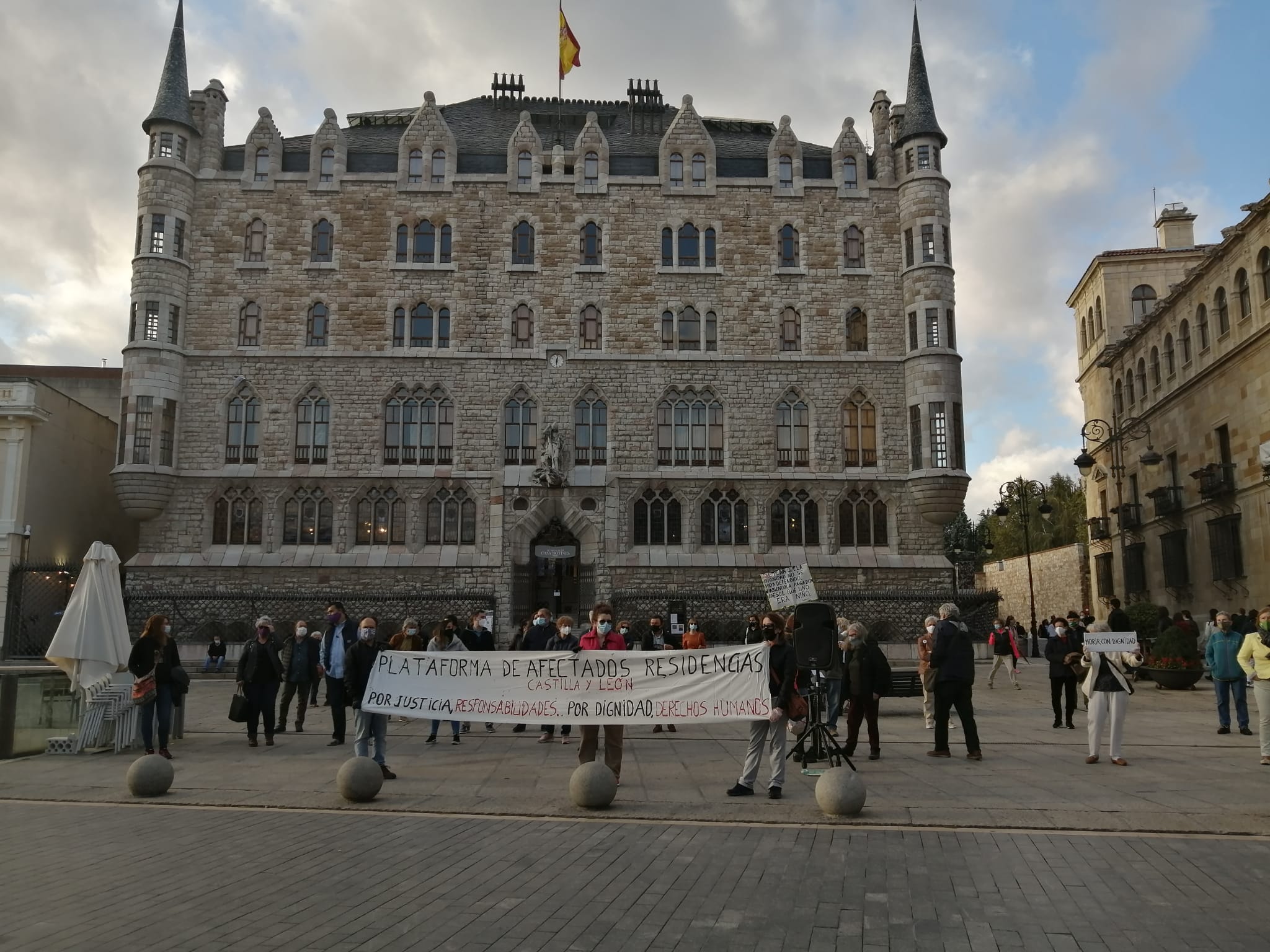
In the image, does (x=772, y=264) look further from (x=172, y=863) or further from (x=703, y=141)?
(x=172, y=863)

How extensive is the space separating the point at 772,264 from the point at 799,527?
985 cm

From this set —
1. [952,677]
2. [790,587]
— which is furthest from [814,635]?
[790,587]

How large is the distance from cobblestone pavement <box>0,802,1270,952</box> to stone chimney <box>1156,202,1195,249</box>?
41.7 meters

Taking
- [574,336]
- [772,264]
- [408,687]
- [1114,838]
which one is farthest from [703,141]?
[1114,838]

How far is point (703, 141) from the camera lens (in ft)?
124

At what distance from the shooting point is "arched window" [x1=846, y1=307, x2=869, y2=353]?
3697 centimetres

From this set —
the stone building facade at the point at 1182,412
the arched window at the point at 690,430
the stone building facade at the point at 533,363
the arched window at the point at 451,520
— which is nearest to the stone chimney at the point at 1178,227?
the stone building facade at the point at 1182,412

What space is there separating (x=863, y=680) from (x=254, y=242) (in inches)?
1248

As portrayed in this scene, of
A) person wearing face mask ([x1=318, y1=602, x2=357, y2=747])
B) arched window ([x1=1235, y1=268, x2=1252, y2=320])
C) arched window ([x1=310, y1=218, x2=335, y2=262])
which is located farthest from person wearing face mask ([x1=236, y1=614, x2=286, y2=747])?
arched window ([x1=1235, y1=268, x2=1252, y2=320])

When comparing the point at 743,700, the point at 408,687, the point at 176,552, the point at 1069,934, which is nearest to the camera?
the point at 1069,934

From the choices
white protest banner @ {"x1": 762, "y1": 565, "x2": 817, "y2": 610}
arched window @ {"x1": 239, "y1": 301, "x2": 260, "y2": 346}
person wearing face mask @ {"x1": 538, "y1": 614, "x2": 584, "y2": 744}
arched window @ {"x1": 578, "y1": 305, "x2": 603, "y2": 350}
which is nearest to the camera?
person wearing face mask @ {"x1": 538, "y1": 614, "x2": 584, "y2": 744}

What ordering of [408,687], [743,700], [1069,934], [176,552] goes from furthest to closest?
[176,552] < [408,687] < [743,700] < [1069,934]

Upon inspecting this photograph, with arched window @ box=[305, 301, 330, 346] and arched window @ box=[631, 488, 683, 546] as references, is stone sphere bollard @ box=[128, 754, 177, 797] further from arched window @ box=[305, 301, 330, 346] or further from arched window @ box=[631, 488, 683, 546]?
arched window @ box=[305, 301, 330, 346]

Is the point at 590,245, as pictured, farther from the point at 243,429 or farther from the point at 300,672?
the point at 300,672
